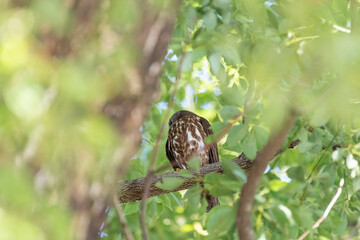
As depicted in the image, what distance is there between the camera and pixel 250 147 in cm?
271

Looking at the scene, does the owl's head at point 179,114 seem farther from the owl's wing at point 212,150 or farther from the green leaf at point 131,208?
the green leaf at point 131,208

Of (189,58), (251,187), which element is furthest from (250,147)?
(251,187)

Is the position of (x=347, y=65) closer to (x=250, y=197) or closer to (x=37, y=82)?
(x=250, y=197)

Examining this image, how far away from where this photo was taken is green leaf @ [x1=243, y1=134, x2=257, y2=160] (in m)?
2.71

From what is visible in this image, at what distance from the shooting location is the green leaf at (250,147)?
107 inches

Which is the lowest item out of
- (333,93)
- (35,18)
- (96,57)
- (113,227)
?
(113,227)

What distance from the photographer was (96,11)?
1.32m

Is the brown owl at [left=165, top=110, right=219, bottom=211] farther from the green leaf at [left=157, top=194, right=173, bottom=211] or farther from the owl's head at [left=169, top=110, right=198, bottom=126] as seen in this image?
the green leaf at [left=157, top=194, right=173, bottom=211]

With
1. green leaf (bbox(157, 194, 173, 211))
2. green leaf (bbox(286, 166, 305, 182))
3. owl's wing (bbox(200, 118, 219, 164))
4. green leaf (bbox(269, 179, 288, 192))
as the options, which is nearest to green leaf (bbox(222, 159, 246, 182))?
green leaf (bbox(269, 179, 288, 192))

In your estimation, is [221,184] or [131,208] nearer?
[221,184]

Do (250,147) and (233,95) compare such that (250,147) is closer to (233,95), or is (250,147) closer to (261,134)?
(261,134)

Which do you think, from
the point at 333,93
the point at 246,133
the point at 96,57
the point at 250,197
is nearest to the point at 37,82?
the point at 96,57

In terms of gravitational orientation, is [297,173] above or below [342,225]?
above

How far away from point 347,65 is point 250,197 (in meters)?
0.62
